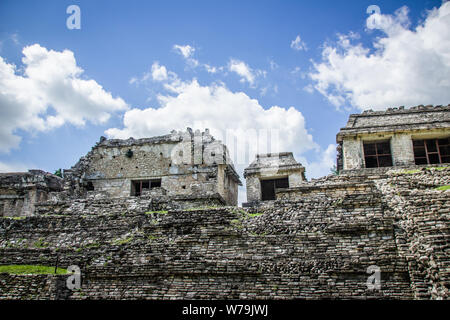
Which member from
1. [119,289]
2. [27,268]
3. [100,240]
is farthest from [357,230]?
[27,268]

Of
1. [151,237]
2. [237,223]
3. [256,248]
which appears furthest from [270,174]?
[256,248]

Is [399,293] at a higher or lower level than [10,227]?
lower

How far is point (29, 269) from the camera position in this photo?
10.9 meters

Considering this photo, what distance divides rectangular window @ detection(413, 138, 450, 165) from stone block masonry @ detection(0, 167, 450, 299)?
274 inches

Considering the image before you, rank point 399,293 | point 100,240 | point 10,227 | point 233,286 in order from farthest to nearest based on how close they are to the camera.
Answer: point 10,227
point 100,240
point 233,286
point 399,293

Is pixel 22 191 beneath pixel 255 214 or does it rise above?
above

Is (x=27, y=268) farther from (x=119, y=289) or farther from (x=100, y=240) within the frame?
(x=119, y=289)

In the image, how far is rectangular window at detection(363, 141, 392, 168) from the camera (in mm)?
18703

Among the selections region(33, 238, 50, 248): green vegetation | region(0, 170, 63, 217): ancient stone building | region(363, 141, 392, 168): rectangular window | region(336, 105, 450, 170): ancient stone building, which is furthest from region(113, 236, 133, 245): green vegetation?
region(363, 141, 392, 168): rectangular window

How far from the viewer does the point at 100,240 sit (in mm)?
11961

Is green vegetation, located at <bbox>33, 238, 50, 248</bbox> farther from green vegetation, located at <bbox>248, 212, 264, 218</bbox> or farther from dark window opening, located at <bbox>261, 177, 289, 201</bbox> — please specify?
dark window opening, located at <bbox>261, 177, 289, 201</bbox>

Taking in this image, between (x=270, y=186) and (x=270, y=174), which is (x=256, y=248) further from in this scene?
(x=270, y=186)

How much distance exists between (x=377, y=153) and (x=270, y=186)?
6.21 meters
